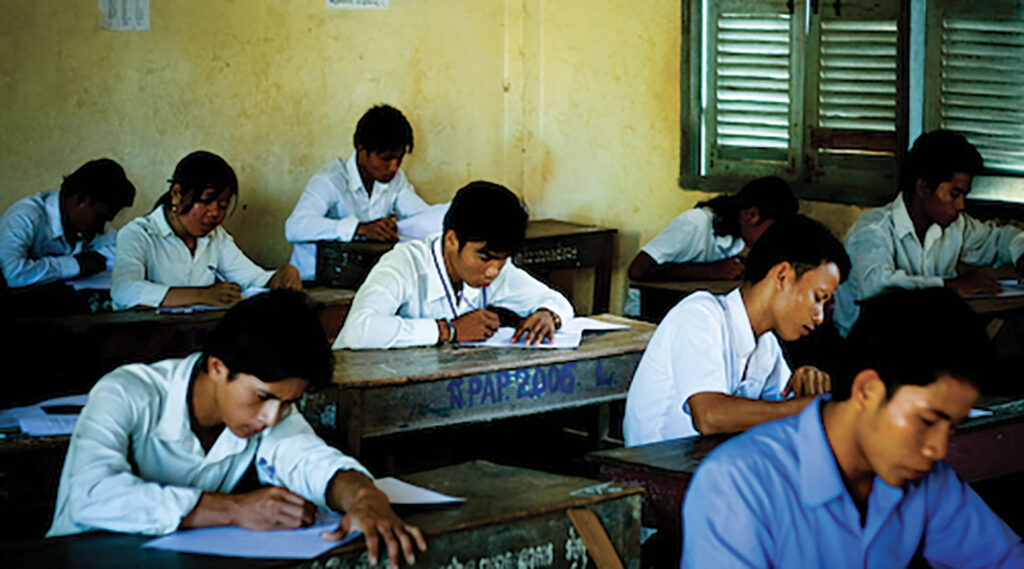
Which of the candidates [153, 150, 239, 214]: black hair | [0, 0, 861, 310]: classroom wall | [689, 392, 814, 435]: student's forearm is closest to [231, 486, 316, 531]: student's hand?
[689, 392, 814, 435]: student's forearm

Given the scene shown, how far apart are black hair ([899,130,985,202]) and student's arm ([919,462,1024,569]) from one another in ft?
9.16

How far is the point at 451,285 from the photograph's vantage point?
3553mm

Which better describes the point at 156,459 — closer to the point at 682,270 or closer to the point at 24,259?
the point at 24,259

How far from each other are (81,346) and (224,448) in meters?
1.89

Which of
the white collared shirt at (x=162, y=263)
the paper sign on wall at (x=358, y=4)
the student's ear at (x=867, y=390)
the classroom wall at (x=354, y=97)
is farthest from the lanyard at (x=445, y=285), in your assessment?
the paper sign on wall at (x=358, y=4)

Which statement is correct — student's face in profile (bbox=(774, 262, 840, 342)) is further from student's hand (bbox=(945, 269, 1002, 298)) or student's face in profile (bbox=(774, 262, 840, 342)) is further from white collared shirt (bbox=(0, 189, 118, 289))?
white collared shirt (bbox=(0, 189, 118, 289))

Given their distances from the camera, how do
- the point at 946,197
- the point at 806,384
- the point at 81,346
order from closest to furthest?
the point at 806,384 → the point at 81,346 → the point at 946,197

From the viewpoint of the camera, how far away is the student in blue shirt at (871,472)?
1.49m

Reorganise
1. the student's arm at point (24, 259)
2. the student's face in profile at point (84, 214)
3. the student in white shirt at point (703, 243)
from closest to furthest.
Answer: the student's arm at point (24, 259) < the student's face in profile at point (84, 214) < the student in white shirt at point (703, 243)

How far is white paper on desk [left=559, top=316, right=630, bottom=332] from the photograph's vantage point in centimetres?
372

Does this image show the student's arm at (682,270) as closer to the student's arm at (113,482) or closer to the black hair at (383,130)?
the black hair at (383,130)

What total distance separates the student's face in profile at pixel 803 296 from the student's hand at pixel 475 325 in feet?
3.68

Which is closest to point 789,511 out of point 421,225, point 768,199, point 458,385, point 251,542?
point 251,542

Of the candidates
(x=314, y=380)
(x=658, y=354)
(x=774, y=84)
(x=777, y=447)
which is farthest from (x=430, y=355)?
(x=774, y=84)
